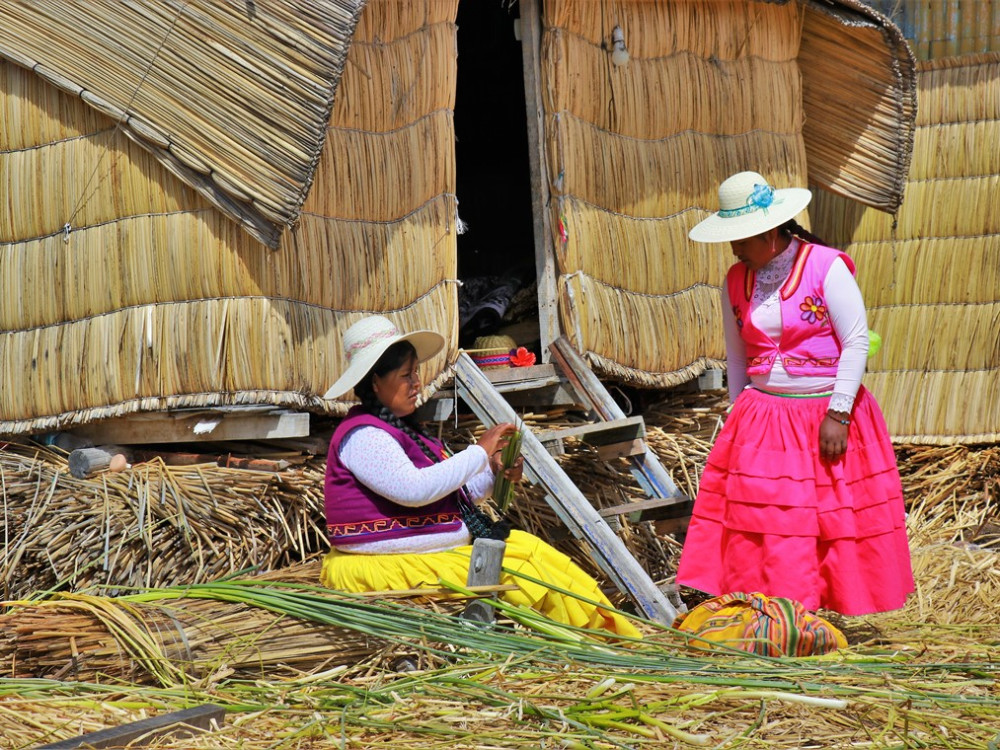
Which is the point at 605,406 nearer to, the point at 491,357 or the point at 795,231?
the point at 491,357

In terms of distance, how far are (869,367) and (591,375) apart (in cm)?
246

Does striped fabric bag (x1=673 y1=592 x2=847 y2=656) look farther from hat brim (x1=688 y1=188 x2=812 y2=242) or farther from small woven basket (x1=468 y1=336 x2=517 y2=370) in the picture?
small woven basket (x1=468 y1=336 x2=517 y2=370)

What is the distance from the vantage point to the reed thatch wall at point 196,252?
4.83 meters

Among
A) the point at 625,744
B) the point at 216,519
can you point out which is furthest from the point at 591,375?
the point at 625,744

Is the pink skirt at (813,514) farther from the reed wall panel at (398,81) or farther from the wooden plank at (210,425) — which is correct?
the reed wall panel at (398,81)

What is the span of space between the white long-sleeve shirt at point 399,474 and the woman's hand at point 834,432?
3.71 ft

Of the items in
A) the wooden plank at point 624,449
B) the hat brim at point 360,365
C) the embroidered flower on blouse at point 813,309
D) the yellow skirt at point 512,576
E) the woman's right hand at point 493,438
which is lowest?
the yellow skirt at point 512,576

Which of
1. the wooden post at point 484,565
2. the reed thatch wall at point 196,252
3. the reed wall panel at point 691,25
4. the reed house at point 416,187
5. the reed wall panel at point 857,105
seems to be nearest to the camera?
the wooden post at point 484,565

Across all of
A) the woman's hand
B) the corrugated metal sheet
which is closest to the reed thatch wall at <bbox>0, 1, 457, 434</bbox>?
the woman's hand

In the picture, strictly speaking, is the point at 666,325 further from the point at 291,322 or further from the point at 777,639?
the point at 777,639

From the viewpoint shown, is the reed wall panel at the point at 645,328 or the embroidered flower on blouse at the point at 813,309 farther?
the reed wall panel at the point at 645,328

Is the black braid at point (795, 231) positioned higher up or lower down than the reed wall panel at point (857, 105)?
lower down

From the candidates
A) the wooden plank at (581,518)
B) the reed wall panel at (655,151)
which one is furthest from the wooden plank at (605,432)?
the reed wall panel at (655,151)

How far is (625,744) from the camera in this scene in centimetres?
287
